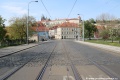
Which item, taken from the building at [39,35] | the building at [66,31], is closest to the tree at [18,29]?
the building at [39,35]

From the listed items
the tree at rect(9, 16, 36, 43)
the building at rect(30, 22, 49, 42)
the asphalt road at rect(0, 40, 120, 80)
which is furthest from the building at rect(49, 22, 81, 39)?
the asphalt road at rect(0, 40, 120, 80)

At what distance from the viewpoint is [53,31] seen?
19738 cm

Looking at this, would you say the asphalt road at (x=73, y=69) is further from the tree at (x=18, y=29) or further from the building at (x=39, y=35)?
the building at (x=39, y=35)

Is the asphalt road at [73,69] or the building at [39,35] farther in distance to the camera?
the building at [39,35]

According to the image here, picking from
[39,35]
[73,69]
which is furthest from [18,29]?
[73,69]

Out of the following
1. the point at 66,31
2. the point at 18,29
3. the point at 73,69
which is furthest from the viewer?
the point at 66,31

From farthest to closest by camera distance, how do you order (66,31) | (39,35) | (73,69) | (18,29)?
1. (66,31)
2. (39,35)
3. (18,29)
4. (73,69)

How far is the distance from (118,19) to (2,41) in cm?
5992

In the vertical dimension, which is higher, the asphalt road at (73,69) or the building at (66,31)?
the building at (66,31)

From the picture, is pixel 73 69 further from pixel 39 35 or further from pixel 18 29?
pixel 39 35

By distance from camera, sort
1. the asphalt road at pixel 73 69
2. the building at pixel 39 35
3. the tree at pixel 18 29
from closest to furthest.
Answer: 1. the asphalt road at pixel 73 69
2. the tree at pixel 18 29
3. the building at pixel 39 35

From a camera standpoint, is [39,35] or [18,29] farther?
[39,35]

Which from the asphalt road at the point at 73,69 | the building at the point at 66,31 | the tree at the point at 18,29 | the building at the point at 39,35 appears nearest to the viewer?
the asphalt road at the point at 73,69

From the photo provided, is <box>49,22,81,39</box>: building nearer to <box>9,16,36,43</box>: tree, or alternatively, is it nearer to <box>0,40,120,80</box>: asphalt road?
<box>9,16,36,43</box>: tree
